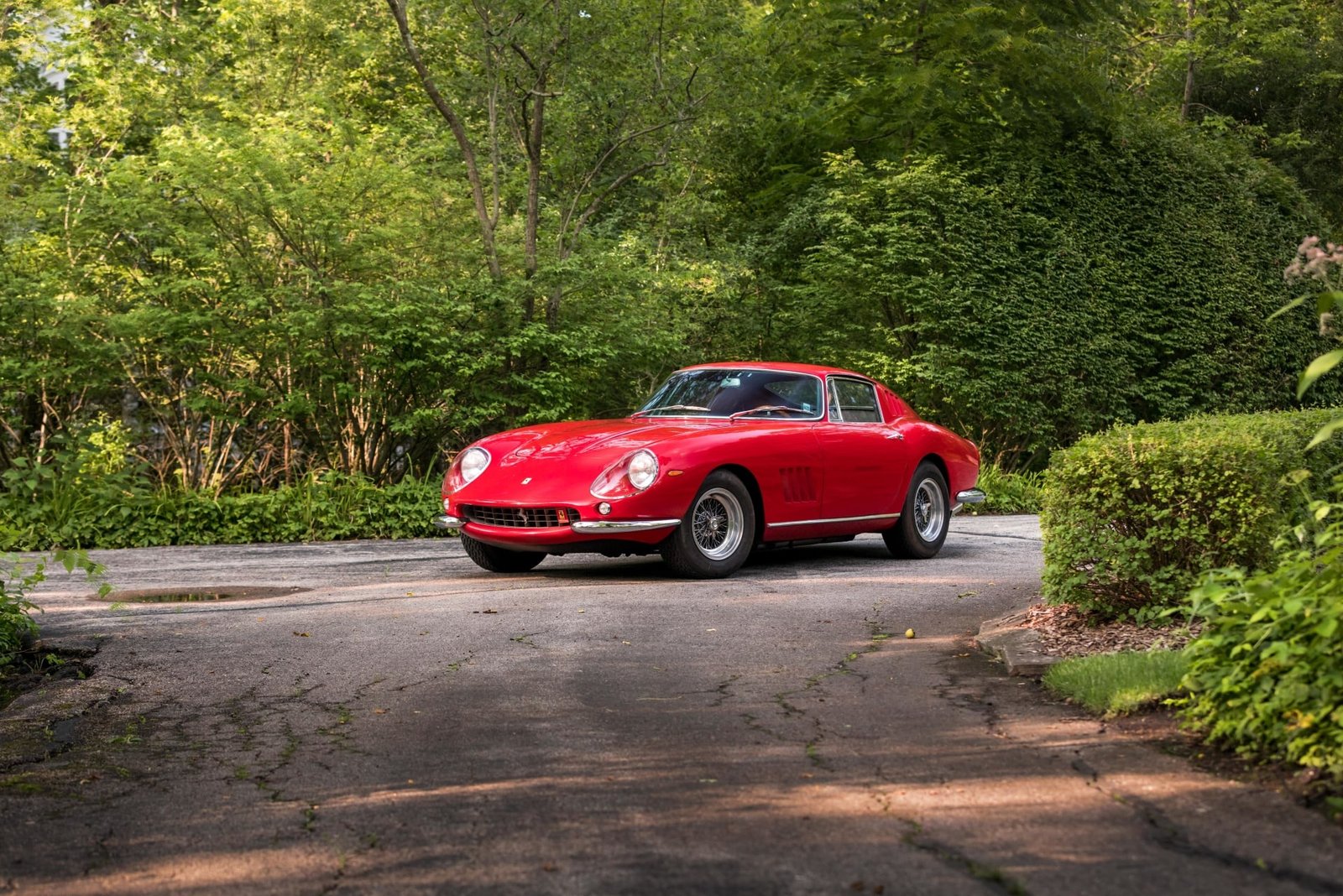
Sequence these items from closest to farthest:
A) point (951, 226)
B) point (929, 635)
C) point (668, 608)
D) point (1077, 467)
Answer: point (1077, 467) < point (929, 635) < point (668, 608) < point (951, 226)

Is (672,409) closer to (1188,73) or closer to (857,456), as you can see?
(857,456)

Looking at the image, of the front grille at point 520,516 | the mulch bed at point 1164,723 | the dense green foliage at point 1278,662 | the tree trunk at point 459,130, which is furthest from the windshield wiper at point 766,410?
the dense green foliage at point 1278,662

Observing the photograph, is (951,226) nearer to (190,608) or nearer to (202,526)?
(202,526)

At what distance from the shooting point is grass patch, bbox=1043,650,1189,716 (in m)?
5.10

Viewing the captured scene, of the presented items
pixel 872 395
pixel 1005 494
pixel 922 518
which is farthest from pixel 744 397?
pixel 1005 494

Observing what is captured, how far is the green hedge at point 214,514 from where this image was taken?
12.4 m

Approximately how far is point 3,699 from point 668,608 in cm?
361

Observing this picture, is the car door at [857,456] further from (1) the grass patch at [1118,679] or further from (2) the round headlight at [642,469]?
(1) the grass patch at [1118,679]

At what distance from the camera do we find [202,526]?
12.9 m

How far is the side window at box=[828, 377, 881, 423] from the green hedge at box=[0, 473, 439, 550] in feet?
14.8

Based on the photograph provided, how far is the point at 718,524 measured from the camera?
9836mm

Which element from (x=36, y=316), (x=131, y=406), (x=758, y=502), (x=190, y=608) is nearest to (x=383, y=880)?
(x=190, y=608)

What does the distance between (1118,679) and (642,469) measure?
4406 mm

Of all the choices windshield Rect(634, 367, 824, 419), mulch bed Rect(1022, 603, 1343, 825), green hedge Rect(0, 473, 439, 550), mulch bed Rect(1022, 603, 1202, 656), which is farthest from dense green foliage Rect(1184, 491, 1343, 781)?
green hedge Rect(0, 473, 439, 550)
